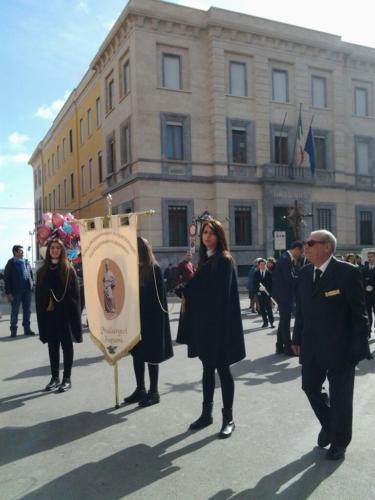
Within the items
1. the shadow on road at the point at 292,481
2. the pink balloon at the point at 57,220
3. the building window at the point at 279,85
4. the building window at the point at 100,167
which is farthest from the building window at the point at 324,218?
the shadow on road at the point at 292,481

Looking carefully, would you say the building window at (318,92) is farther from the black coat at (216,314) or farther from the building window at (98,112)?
the black coat at (216,314)

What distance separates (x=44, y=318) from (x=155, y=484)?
3.00m

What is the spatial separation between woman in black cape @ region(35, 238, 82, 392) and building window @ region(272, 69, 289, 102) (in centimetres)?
2412

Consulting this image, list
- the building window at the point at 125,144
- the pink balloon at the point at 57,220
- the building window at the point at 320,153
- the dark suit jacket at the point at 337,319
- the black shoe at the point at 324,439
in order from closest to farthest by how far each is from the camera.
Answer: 1. the dark suit jacket at the point at 337,319
2. the black shoe at the point at 324,439
3. the pink balloon at the point at 57,220
4. the building window at the point at 125,144
5. the building window at the point at 320,153

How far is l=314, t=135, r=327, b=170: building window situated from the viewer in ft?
94.5

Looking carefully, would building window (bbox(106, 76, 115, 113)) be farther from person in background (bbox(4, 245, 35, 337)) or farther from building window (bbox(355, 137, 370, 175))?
person in background (bbox(4, 245, 35, 337))

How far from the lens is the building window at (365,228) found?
3000cm

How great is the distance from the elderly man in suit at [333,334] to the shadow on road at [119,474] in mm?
1113

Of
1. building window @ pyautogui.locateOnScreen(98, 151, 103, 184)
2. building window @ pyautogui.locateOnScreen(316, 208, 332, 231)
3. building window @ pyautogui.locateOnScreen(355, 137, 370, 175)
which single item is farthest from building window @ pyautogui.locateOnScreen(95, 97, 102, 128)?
building window @ pyautogui.locateOnScreen(355, 137, 370, 175)

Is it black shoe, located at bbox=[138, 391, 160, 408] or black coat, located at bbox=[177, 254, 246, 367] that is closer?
black coat, located at bbox=[177, 254, 246, 367]

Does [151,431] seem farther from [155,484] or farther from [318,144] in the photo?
[318,144]

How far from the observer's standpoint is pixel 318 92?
28641 mm

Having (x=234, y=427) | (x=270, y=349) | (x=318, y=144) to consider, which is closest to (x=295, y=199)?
(x=318, y=144)

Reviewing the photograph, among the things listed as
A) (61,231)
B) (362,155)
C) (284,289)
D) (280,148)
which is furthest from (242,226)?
(284,289)
